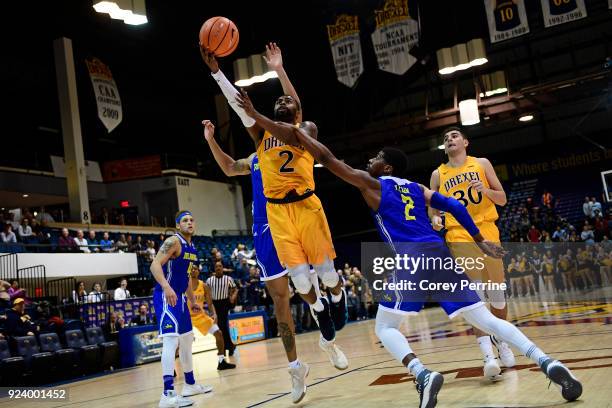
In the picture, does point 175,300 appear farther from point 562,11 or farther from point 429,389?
point 562,11

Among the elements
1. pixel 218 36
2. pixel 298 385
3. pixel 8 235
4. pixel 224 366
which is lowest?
pixel 224 366

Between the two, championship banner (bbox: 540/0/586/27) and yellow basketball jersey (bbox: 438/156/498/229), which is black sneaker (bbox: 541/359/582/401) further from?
championship banner (bbox: 540/0/586/27)

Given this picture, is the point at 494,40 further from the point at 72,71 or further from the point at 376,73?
the point at 72,71

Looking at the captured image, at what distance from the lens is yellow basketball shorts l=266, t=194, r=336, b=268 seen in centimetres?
500

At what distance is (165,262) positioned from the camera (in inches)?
241

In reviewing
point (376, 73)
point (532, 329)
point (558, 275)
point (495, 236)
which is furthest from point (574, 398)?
point (376, 73)

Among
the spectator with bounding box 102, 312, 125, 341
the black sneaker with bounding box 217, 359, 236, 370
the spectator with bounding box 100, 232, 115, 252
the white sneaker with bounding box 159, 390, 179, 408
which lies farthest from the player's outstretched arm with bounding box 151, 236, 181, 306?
the spectator with bounding box 100, 232, 115, 252

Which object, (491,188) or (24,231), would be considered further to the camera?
(24,231)

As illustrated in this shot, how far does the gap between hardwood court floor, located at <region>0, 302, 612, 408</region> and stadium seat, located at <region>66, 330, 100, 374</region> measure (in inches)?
67.6

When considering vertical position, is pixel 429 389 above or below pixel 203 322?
below

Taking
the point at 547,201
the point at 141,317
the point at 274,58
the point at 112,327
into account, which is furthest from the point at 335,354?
the point at 547,201

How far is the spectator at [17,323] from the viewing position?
35.7 feet

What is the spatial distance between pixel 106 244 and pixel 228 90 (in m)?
16.6

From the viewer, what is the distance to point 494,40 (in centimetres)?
1703
